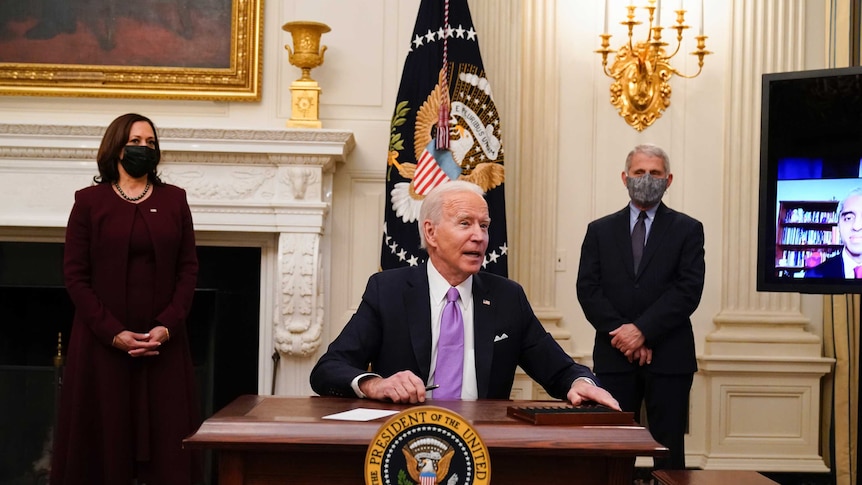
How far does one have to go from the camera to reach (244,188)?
5.36 meters

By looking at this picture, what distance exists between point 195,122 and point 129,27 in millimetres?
600

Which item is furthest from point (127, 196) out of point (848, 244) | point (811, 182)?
point (848, 244)

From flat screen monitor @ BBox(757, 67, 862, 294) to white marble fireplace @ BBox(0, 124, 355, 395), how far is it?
6.67ft

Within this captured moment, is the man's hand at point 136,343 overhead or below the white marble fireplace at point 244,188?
below

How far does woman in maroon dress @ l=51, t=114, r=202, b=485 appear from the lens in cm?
390

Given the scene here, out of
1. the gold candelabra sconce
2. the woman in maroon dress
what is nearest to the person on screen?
the gold candelabra sconce

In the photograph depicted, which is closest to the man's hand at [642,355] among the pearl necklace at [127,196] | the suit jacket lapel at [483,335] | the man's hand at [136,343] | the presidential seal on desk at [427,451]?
the suit jacket lapel at [483,335]

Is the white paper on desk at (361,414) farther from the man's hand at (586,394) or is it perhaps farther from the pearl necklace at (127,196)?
the pearl necklace at (127,196)

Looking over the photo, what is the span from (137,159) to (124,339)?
0.67 meters

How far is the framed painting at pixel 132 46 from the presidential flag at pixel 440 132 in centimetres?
86

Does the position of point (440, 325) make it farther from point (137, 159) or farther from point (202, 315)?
point (202, 315)

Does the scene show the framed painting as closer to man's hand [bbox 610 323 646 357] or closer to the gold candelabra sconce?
the gold candelabra sconce

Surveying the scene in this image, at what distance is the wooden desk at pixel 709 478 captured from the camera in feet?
9.12

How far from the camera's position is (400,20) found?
18.4ft
